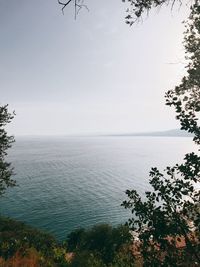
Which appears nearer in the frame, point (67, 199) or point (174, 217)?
point (174, 217)

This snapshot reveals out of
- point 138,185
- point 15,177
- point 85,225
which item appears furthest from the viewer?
point 15,177

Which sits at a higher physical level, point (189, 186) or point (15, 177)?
point (189, 186)

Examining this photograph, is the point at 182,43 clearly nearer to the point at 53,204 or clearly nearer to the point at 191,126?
the point at 191,126

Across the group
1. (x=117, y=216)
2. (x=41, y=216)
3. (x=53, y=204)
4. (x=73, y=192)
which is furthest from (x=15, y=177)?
(x=117, y=216)

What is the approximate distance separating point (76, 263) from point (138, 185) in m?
81.5

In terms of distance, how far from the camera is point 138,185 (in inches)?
3777

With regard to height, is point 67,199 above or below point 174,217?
below

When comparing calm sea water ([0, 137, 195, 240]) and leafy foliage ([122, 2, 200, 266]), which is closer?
leafy foliage ([122, 2, 200, 266])

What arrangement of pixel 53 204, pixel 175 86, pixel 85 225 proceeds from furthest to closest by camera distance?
pixel 53 204, pixel 85 225, pixel 175 86

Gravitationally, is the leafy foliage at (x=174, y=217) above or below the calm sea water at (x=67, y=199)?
above

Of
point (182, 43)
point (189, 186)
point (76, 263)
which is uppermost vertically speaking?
point (182, 43)

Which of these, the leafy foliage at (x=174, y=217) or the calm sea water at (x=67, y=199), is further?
the calm sea water at (x=67, y=199)

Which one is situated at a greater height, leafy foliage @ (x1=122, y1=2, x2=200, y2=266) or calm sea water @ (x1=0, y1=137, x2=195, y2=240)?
leafy foliage @ (x1=122, y1=2, x2=200, y2=266)

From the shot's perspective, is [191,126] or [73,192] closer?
[191,126]
